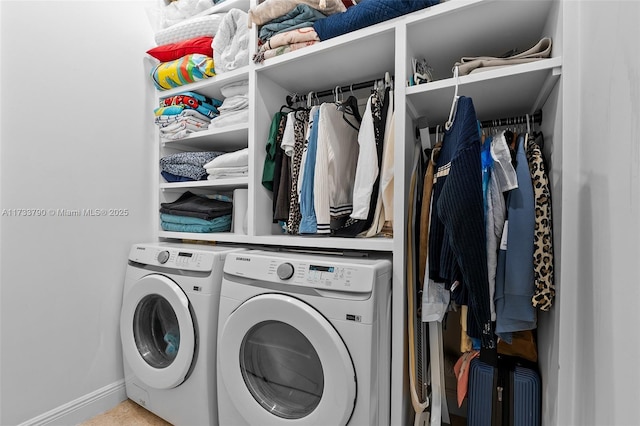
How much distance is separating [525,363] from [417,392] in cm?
45

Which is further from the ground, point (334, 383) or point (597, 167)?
point (597, 167)

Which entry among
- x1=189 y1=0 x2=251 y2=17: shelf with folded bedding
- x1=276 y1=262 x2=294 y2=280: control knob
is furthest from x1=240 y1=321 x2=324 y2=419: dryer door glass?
x1=189 y1=0 x2=251 y2=17: shelf with folded bedding

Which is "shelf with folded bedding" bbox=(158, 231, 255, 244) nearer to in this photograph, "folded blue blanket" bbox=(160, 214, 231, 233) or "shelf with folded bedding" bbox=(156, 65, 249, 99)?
"folded blue blanket" bbox=(160, 214, 231, 233)

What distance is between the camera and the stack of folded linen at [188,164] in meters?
1.76

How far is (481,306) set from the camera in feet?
3.09

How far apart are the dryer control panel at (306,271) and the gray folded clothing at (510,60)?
0.80 meters

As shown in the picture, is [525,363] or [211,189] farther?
[211,189]

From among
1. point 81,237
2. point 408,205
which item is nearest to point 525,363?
point 408,205

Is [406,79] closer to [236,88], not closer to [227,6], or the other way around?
[236,88]

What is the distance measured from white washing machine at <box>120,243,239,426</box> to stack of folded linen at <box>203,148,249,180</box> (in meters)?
0.43

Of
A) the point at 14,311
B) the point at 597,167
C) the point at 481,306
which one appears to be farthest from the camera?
the point at 14,311

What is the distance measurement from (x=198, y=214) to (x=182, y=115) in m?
0.57

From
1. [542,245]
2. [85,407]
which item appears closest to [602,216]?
[542,245]

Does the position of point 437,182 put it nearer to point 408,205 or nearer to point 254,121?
point 408,205
